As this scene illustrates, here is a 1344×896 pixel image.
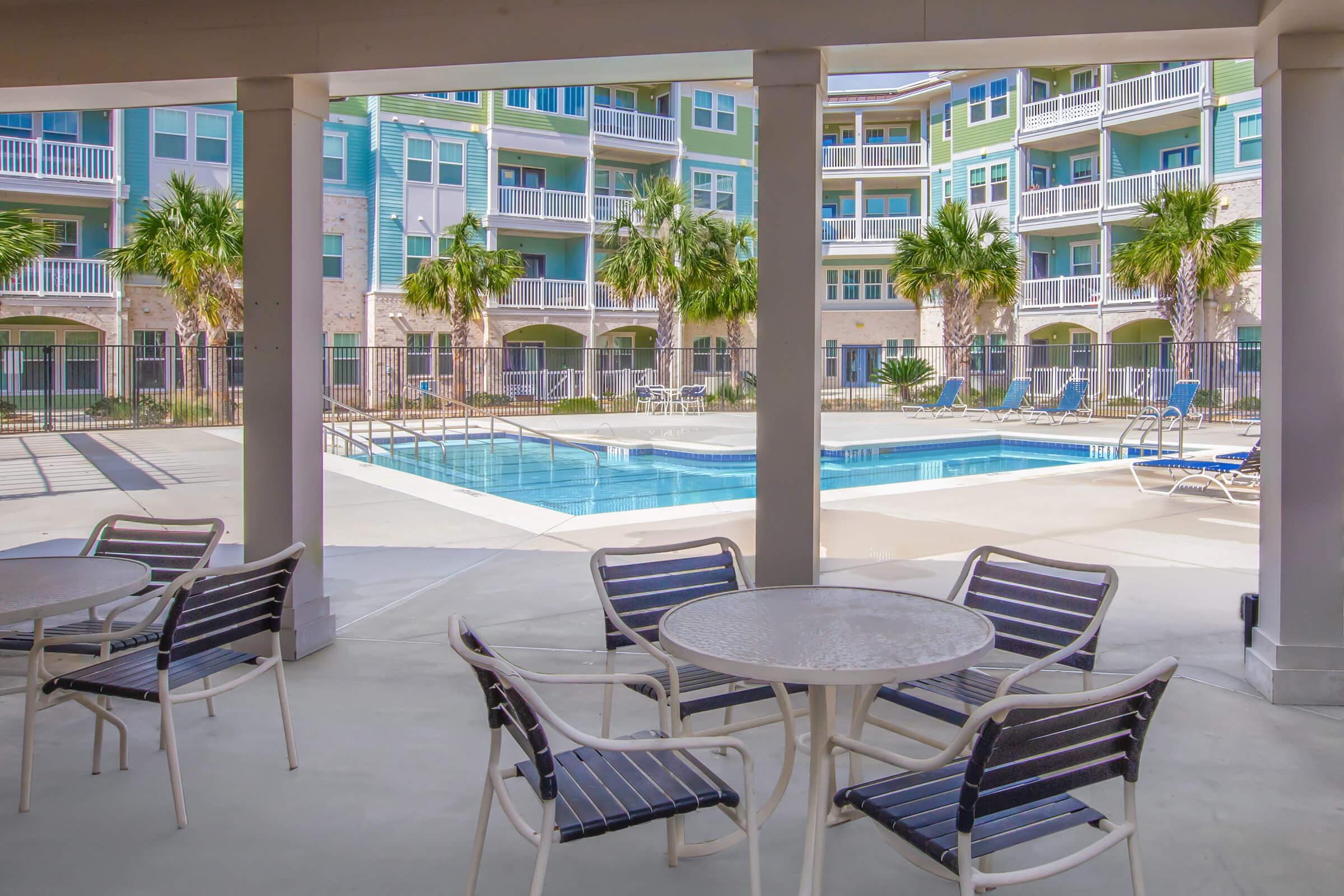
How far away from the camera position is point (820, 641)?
112 inches

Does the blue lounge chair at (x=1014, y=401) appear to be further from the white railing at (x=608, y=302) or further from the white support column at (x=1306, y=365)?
the white support column at (x=1306, y=365)

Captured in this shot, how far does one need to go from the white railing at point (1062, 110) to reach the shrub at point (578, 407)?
14.9 metres

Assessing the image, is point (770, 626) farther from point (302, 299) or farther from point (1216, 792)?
point (302, 299)

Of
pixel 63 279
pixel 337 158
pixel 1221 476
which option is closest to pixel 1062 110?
pixel 337 158

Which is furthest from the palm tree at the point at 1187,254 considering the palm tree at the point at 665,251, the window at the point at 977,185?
the palm tree at the point at 665,251

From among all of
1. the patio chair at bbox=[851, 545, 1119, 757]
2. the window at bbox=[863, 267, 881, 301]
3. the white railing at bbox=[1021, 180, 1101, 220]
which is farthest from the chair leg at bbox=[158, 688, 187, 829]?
the window at bbox=[863, 267, 881, 301]

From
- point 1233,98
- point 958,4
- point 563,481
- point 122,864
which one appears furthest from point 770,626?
point 1233,98

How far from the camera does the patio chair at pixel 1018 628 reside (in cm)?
322

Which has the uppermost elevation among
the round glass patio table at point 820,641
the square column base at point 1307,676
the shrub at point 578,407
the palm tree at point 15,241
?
the palm tree at point 15,241

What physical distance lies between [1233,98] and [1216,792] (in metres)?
25.4

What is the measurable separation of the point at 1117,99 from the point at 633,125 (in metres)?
13.3

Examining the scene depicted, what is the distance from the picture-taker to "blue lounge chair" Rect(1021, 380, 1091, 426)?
21.2m

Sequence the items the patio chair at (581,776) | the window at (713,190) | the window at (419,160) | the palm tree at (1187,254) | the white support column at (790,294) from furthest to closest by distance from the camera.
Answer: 1. the window at (713,190)
2. the window at (419,160)
3. the palm tree at (1187,254)
4. the white support column at (790,294)
5. the patio chair at (581,776)

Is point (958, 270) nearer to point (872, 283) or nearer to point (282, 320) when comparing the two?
point (872, 283)
